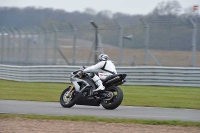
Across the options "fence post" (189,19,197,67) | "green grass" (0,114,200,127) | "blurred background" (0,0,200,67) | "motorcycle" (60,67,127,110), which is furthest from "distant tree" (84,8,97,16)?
"green grass" (0,114,200,127)

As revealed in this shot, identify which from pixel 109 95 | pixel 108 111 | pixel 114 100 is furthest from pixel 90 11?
pixel 108 111

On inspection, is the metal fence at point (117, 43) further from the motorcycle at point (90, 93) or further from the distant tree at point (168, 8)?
the motorcycle at point (90, 93)

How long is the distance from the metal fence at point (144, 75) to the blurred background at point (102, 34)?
953 millimetres

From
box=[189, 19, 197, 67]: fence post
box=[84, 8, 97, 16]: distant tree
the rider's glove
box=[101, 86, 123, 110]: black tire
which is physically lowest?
box=[101, 86, 123, 110]: black tire

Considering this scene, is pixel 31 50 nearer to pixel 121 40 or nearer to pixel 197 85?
pixel 121 40

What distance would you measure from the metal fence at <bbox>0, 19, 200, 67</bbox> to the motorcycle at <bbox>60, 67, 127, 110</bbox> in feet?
28.1

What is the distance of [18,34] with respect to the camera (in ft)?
99.3

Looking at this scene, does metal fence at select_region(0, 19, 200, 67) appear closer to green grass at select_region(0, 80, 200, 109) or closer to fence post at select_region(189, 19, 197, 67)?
fence post at select_region(189, 19, 197, 67)

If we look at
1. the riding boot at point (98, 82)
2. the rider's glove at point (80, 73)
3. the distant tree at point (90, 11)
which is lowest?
the riding boot at point (98, 82)

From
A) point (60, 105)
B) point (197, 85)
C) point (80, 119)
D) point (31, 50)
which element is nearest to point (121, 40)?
point (197, 85)

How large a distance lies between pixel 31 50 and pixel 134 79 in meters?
10.5

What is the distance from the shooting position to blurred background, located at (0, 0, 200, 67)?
21.6 meters

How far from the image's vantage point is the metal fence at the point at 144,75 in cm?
1988

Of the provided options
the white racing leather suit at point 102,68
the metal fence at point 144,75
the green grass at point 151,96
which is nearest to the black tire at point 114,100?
the white racing leather suit at point 102,68
